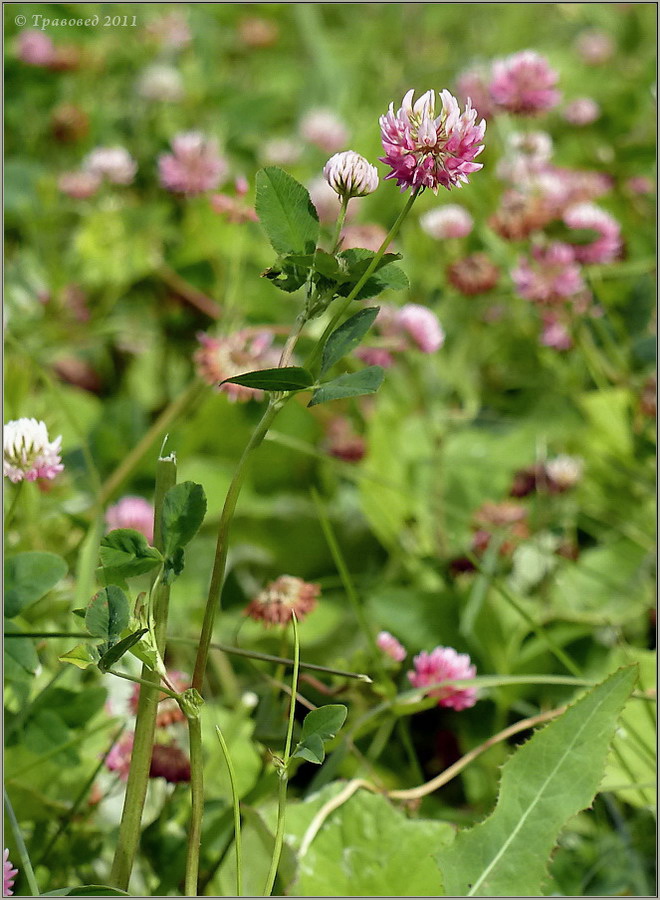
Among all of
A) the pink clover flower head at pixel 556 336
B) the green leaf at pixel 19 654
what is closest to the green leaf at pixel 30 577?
the green leaf at pixel 19 654

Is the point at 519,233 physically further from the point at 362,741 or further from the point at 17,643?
the point at 17,643

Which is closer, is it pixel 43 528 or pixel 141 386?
pixel 43 528

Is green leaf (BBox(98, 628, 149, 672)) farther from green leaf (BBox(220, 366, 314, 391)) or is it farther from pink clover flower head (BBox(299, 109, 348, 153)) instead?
pink clover flower head (BBox(299, 109, 348, 153))

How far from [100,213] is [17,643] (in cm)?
96

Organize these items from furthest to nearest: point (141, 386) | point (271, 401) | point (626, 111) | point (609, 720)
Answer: point (626, 111)
point (141, 386)
point (609, 720)
point (271, 401)

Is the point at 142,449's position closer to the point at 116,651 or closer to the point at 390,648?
the point at 390,648

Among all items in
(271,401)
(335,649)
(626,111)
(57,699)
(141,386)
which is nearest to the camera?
(271,401)

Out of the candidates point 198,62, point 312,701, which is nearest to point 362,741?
point 312,701

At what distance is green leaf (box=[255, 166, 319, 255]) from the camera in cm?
56

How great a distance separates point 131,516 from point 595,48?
1.85m

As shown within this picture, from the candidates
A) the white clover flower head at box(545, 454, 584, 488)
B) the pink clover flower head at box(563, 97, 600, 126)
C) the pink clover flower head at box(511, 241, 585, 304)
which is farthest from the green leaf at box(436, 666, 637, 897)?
the pink clover flower head at box(563, 97, 600, 126)

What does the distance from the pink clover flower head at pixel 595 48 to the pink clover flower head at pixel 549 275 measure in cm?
123

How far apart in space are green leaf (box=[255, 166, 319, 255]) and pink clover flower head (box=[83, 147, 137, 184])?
102cm

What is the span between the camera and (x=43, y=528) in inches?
41.8
